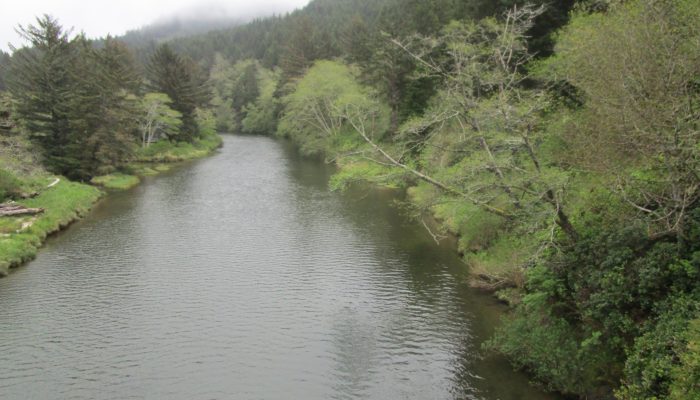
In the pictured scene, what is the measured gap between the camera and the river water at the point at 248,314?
14.9 m

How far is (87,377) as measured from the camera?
15141 millimetres

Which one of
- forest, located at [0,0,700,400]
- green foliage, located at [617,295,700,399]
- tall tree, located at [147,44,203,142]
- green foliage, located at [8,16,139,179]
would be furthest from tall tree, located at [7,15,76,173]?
green foliage, located at [617,295,700,399]

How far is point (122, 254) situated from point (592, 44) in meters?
24.0

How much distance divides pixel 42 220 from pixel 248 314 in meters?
18.8

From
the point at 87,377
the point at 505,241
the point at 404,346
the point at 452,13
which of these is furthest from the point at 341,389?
the point at 452,13

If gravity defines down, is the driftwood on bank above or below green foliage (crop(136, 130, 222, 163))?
below

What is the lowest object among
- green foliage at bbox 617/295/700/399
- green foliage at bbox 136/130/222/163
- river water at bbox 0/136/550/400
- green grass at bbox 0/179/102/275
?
river water at bbox 0/136/550/400

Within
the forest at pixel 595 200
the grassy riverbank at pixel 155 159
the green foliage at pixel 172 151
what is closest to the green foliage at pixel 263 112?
the grassy riverbank at pixel 155 159

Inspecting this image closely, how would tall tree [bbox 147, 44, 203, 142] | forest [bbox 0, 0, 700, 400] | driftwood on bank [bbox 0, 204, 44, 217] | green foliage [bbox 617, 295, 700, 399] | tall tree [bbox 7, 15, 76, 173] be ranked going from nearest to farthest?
green foliage [bbox 617, 295, 700, 399], forest [bbox 0, 0, 700, 400], driftwood on bank [bbox 0, 204, 44, 217], tall tree [bbox 7, 15, 76, 173], tall tree [bbox 147, 44, 203, 142]

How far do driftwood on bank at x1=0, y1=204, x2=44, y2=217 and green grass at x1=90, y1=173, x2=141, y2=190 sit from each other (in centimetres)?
1302

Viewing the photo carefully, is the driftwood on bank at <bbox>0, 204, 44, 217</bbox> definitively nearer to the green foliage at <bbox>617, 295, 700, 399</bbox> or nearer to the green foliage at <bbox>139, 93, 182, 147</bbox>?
the green foliage at <bbox>139, 93, 182, 147</bbox>

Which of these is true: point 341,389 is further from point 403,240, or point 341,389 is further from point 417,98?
point 417,98

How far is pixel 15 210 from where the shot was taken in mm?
30891

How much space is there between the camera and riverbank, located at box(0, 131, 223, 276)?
25.6 m
